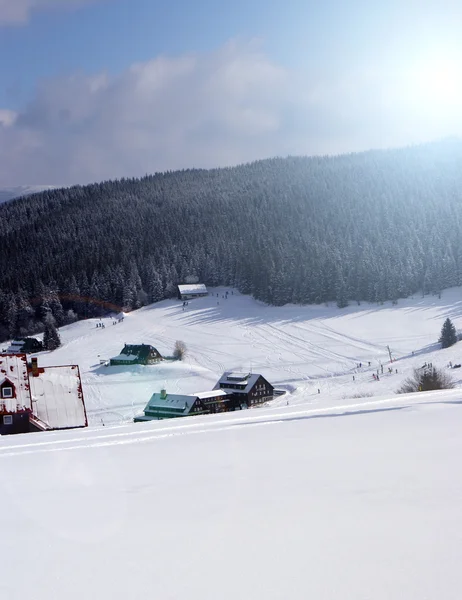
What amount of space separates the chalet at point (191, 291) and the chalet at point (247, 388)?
45955mm

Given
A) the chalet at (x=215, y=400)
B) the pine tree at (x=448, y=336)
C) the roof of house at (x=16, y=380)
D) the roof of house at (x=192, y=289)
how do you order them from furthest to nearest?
the roof of house at (x=192, y=289) → the pine tree at (x=448, y=336) → the chalet at (x=215, y=400) → the roof of house at (x=16, y=380)

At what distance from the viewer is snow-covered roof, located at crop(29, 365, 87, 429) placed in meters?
15.0

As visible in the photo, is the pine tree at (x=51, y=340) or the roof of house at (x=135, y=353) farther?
the pine tree at (x=51, y=340)

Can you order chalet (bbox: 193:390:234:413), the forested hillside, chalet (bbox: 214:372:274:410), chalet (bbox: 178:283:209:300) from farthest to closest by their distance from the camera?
1. chalet (bbox: 178:283:209:300)
2. the forested hillside
3. chalet (bbox: 214:372:274:410)
4. chalet (bbox: 193:390:234:413)

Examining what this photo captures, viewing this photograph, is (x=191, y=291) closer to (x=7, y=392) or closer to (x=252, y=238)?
(x=252, y=238)

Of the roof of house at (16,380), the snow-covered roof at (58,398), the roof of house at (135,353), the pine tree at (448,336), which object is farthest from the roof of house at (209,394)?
the pine tree at (448,336)

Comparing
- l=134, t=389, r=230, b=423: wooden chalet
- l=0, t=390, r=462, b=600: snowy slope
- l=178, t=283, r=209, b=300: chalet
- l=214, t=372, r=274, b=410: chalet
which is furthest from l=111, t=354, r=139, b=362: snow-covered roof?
l=0, t=390, r=462, b=600: snowy slope

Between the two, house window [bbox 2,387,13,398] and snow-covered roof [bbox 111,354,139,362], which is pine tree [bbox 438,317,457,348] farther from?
house window [bbox 2,387,13,398]

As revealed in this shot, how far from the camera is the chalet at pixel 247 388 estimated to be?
34.1 m

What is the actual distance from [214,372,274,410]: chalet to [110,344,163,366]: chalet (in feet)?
42.8

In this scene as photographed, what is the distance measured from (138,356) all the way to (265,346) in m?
13.3

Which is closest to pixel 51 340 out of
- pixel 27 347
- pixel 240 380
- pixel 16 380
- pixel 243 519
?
pixel 27 347

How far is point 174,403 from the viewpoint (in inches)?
1136

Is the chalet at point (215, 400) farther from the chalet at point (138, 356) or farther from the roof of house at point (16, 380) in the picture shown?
the roof of house at point (16, 380)
